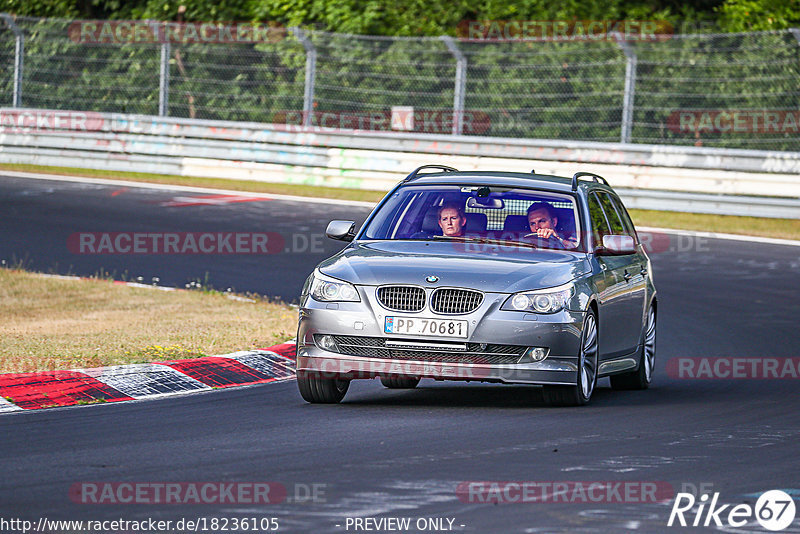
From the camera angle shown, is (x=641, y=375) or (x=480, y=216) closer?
(x=480, y=216)

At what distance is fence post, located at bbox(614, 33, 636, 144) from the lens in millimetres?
24359

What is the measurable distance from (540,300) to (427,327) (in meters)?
0.74

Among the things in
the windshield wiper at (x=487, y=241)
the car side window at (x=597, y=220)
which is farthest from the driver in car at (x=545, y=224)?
the car side window at (x=597, y=220)

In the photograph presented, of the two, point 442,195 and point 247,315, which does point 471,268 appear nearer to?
point 442,195

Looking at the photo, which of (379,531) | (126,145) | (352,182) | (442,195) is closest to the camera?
(379,531)

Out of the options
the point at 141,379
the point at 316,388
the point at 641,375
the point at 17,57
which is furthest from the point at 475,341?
the point at 17,57

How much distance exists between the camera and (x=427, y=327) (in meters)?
9.33

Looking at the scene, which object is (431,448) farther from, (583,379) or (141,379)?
(141,379)

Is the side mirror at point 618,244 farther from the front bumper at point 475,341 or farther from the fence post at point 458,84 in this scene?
the fence post at point 458,84

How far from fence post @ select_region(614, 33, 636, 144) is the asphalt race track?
10.7 metres

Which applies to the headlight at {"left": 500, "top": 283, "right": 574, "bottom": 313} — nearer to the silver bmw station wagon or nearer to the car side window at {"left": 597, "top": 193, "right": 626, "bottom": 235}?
the silver bmw station wagon

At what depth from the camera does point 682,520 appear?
6.30 meters

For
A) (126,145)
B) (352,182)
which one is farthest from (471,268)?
(126,145)

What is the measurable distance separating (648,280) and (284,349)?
296 cm
